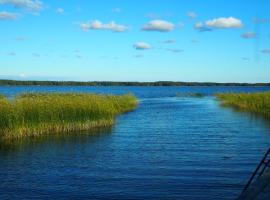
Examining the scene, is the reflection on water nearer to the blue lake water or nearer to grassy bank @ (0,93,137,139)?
the blue lake water

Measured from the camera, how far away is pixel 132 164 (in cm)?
1847

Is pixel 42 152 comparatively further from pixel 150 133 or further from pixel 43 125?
pixel 150 133

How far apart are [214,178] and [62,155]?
25.7ft

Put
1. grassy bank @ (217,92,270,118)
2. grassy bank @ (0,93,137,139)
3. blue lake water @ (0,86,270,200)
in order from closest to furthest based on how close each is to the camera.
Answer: blue lake water @ (0,86,270,200), grassy bank @ (0,93,137,139), grassy bank @ (217,92,270,118)

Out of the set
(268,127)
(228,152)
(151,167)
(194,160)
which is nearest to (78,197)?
(151,167)

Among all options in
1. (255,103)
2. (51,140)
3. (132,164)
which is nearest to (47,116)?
(51,140)

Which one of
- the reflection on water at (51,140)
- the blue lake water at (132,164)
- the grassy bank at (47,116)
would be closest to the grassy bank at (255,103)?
the blue lake water at (132,164)

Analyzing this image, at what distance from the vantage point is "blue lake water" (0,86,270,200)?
1418 centimetres

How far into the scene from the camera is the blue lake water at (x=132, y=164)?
1418 centimetres

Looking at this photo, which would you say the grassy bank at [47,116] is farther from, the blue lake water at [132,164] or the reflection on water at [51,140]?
the blue lake water at [132,164]

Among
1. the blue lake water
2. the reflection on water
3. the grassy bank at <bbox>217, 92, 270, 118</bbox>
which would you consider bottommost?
the blue lake water

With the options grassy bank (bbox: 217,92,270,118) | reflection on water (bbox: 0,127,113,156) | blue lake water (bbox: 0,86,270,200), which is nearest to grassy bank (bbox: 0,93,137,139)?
reflection on water (bbox: 0,127,113,156)

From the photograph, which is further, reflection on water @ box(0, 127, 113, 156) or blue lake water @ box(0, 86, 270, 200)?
reflection on water @ box(0, 127, 113, 156)

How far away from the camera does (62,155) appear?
812 inches
